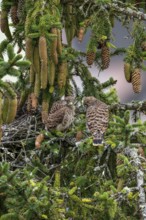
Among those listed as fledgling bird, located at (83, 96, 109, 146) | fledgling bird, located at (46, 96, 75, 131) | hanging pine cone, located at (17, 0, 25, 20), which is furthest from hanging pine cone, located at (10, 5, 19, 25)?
fledgling bird, located at (83, 96, 109, 146)

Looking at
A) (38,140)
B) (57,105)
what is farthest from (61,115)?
(38,140)

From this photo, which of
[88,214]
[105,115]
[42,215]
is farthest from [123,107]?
[42,215]

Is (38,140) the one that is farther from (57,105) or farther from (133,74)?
(133,74)

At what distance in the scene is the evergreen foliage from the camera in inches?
225

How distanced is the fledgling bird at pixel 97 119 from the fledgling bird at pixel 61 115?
0.84ft

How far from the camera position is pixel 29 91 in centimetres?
799

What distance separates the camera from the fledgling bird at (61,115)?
7863 millimetres

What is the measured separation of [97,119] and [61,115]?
32.2 inches

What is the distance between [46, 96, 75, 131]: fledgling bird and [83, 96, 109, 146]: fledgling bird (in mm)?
256

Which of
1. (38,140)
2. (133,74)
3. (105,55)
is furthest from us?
(38,140)

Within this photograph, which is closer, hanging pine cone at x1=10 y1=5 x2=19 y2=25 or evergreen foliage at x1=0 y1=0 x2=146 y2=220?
evergreen foliage at x1=0 y1=0 x2=146 y2=220

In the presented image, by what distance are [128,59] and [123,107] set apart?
2.66 feet

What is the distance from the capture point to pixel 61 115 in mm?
8000

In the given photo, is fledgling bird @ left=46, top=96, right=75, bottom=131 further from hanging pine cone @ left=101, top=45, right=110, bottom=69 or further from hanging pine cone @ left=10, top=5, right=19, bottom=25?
hanging pine cone @ left=10, top=5, right=19, bottom=25
